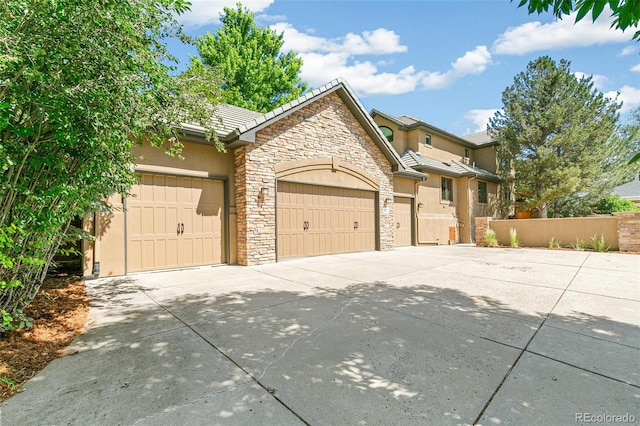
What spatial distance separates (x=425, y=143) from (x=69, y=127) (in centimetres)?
1685

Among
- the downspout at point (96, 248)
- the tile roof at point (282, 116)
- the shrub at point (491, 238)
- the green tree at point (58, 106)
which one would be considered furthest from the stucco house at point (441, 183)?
the green tree at point (58, 106)

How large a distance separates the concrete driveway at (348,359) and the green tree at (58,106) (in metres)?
1.10

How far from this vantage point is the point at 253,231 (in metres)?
8.48

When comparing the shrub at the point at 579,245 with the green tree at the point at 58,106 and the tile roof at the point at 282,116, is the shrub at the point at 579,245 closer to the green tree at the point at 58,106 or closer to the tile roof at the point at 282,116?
the tile roof at the point at 282,116

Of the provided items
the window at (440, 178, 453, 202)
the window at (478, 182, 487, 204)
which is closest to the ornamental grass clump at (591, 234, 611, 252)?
the window at (440, 178, 453, 202)

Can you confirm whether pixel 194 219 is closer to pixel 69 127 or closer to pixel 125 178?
pixel 125 178

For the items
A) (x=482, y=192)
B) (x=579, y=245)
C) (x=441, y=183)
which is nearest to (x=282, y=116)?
(x=441, y=183)

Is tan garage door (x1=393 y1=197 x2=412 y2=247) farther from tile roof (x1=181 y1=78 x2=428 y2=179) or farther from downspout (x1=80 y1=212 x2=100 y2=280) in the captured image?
downspout (x1=80 y1=212 x2=100 y2=280)

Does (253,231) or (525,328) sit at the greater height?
(253,231)

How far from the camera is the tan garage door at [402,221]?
1366 cm

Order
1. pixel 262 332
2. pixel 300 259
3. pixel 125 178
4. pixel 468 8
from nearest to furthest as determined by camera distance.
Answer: pixel 262 332 → pixel 125 178 → pixel 468 8 → pixel 300 259

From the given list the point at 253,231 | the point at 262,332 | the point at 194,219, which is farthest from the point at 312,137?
the point at 262,332

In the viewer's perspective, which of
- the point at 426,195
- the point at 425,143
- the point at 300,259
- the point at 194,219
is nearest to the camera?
the point at 194,219

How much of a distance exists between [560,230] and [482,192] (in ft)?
19.7
